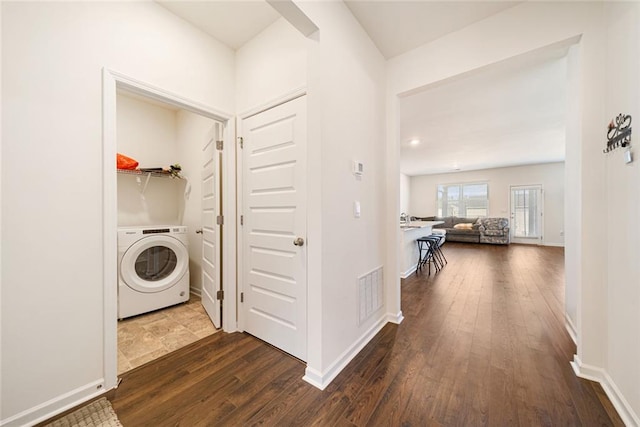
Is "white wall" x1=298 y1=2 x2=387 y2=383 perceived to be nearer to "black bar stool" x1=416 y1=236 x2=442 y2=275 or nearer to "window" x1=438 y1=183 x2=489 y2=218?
"black bar stool" x1=416 y1=236 x2=442 y2=275

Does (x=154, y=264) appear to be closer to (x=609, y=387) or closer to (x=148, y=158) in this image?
(x=148, y=158)

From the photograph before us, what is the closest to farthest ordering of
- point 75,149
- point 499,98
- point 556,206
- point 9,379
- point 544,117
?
1. point 9,379
2. point 75,149
3. point 499,98
4. point 544,117
5. point 556,206

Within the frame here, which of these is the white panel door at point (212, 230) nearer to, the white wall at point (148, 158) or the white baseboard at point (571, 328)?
the white wall at point (148, 158)

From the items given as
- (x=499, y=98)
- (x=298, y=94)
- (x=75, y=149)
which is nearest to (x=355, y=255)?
(x=298, y=94)

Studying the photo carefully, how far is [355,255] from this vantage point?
6.06 feet

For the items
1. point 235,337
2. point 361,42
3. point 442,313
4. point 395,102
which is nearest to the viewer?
point 361,42

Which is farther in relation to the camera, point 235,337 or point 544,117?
point 544,117

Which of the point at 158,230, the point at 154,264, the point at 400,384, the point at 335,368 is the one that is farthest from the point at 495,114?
the point at 154,264

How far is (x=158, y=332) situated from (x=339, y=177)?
7.46ft

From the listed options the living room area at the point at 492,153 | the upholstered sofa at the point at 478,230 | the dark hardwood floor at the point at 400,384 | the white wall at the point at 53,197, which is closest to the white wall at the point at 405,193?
the living room area at the point at 492,153

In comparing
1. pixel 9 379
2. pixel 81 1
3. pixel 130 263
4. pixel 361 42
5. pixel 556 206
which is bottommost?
pixel 9 379

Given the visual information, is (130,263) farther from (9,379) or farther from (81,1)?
(81,1)

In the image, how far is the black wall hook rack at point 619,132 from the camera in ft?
4.06

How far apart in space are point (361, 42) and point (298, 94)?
78 centimetres
